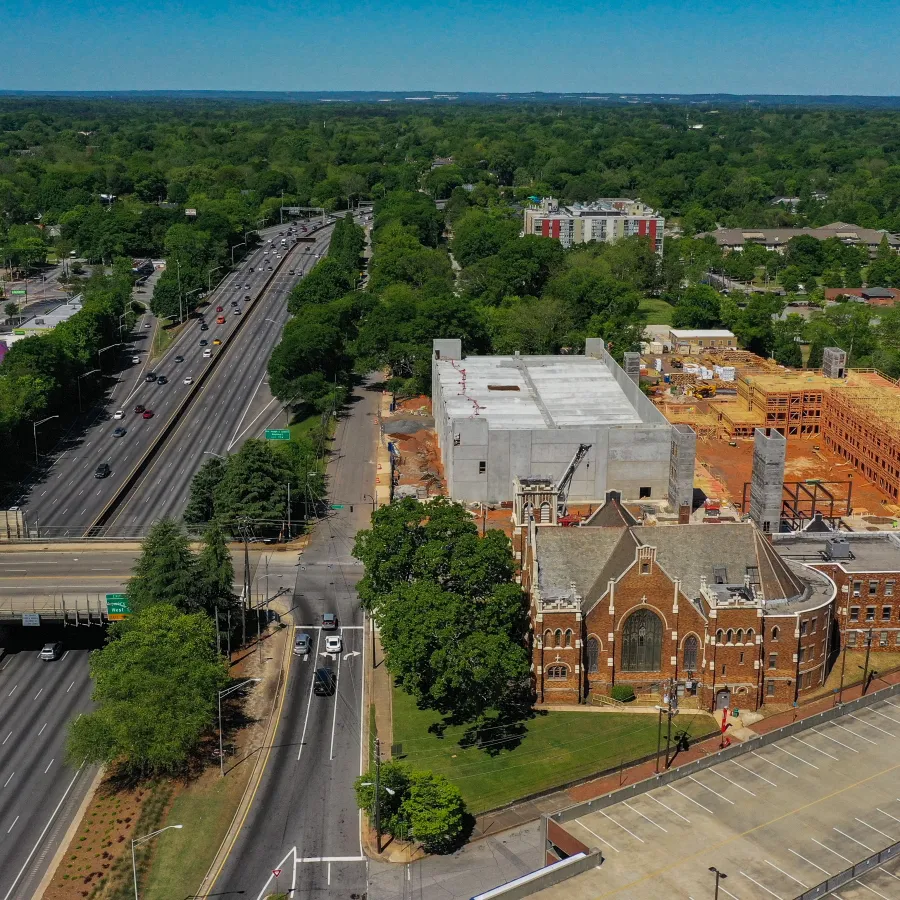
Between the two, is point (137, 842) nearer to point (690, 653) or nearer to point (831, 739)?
point (690, 653)

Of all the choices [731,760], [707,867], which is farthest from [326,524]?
[707,867]

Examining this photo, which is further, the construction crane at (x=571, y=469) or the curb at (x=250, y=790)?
the construction crane at (x=571, y=469)

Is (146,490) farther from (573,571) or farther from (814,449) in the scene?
(814,449)

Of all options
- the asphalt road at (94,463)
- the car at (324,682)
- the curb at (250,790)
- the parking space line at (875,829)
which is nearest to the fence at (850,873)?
the parking space line at (875,829)

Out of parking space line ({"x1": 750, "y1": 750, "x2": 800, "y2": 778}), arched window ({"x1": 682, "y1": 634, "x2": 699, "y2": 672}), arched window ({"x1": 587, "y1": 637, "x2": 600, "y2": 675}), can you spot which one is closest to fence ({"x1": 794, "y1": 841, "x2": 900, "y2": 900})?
parking space line ({"x1": 750, "y1": 750, "x2": 800, "y2": 778})

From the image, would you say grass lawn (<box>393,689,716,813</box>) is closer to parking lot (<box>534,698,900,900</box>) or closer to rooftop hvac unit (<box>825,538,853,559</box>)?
parking lot (<box>534,698,900,900</box>)

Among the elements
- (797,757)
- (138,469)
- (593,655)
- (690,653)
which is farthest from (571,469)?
(797,757)

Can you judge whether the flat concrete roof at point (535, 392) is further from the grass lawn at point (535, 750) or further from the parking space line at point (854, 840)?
the parking space line at point (854, 840)
